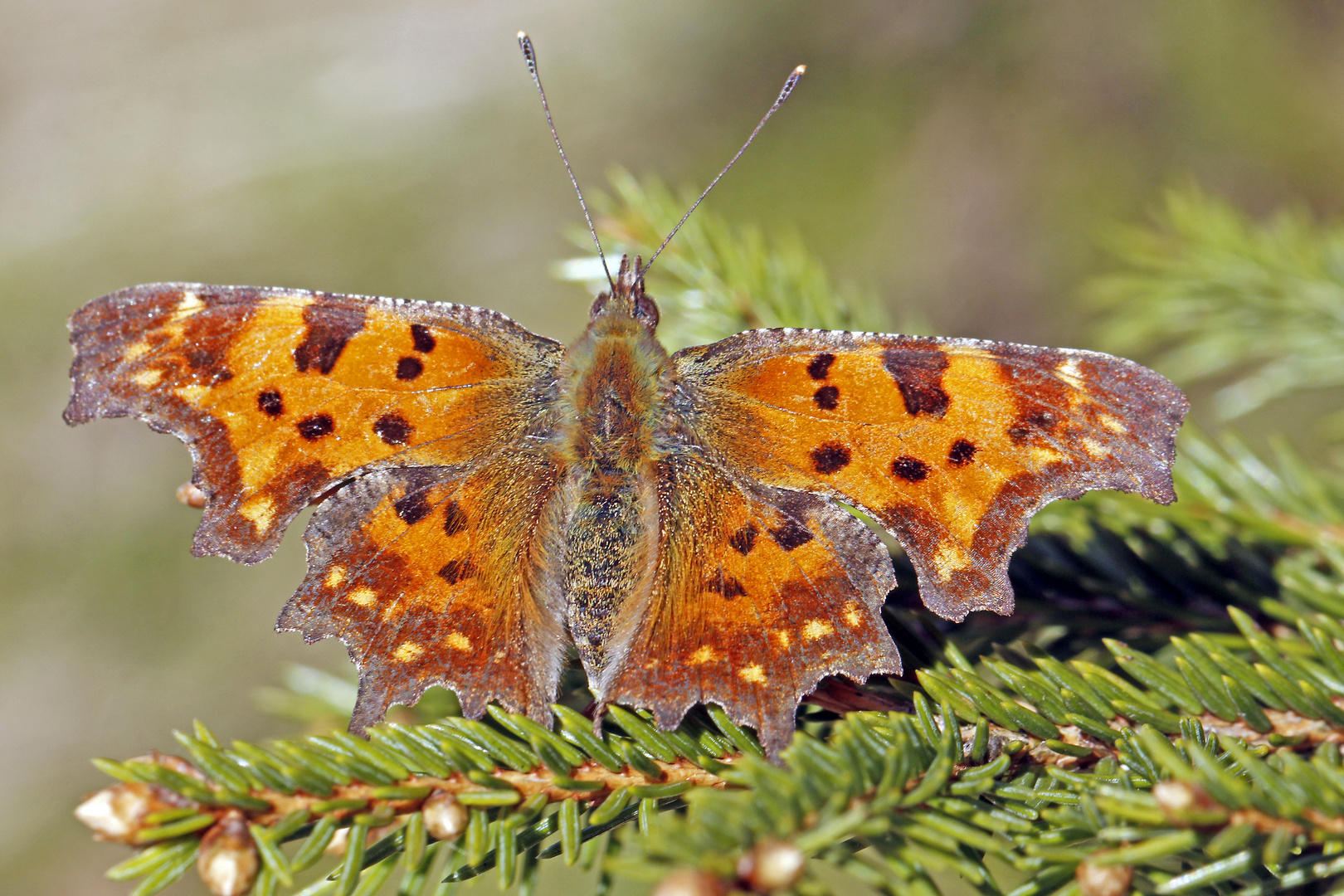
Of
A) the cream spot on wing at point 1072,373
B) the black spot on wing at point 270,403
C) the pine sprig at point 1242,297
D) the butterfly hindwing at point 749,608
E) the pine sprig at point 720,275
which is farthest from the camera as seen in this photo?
the pine sprig at point 1242,297

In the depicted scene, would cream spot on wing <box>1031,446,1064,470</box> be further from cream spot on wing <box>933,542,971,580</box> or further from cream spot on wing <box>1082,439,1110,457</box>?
cream spot on wing <box>933,542,971,580</box>

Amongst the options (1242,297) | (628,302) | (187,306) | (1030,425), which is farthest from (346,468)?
(1242,297)

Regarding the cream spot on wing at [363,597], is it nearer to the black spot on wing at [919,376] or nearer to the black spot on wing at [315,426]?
the black spot on wing at [315,426]

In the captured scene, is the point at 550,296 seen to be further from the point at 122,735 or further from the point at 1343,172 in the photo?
the point at 1343,172

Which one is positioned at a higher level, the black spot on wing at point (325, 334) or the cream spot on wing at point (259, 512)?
the black spot on wing at point (325, 334)

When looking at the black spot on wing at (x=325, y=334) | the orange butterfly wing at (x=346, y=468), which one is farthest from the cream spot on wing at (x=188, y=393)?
the black spot on wing at (x=325, y=334)

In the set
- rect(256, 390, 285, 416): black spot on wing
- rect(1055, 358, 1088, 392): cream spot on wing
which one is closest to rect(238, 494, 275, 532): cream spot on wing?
rect(256, 390, 285, 416): black spot on wing

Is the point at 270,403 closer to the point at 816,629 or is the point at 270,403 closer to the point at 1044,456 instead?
the point at 816,629
